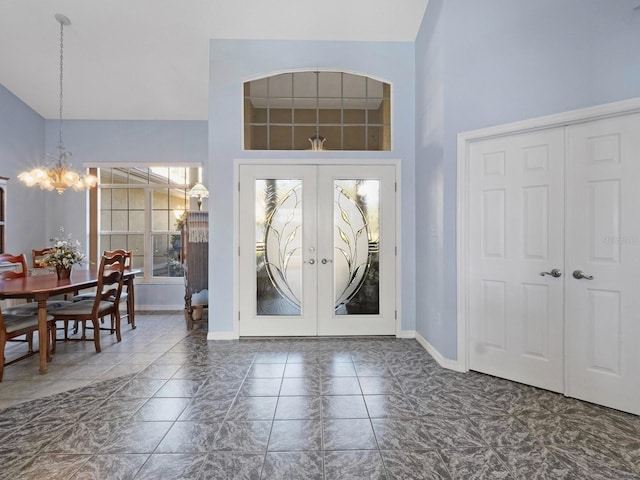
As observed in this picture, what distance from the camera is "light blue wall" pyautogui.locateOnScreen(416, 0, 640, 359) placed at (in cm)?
250

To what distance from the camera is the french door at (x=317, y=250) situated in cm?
411

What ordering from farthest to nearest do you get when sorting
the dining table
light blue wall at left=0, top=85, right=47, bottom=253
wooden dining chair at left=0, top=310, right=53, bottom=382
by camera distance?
light blue wall at left=0, top=85, right=47, bottom=253
the dining table
wooden dining chair at left=0, top=310, right=53, bottom=382

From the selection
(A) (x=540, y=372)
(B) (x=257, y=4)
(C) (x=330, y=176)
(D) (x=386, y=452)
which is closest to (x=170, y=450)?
(D) (x=386, y=452)

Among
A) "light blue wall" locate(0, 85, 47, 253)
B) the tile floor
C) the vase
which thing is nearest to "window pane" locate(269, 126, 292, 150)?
the tile floor

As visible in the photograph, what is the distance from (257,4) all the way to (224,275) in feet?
9.92

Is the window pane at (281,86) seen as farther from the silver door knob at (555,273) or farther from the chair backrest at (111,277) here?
the silver door knob at (555,273)

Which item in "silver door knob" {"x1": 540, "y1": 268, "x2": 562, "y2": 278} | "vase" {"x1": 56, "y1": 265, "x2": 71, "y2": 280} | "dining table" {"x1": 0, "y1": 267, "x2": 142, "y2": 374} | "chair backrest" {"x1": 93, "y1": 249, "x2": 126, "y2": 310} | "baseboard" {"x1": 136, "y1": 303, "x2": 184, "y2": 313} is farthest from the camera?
"baseboard" {"x1": 136, "y1": 303, "x2": 184, "y2": 313}

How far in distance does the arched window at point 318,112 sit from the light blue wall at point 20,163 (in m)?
3.88

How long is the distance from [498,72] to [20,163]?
664 cm

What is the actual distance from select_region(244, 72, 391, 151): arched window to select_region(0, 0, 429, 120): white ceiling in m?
0.50

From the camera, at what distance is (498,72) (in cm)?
297

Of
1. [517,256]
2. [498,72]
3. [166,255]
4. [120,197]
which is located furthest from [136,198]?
[517,256]

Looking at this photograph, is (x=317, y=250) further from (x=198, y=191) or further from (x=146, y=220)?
(x=146, y=220)

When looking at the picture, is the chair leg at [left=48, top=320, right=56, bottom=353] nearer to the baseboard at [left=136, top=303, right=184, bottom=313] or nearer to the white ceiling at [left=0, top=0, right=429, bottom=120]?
the baseboard at [left=136, top=303, right=184, bottom=313]
